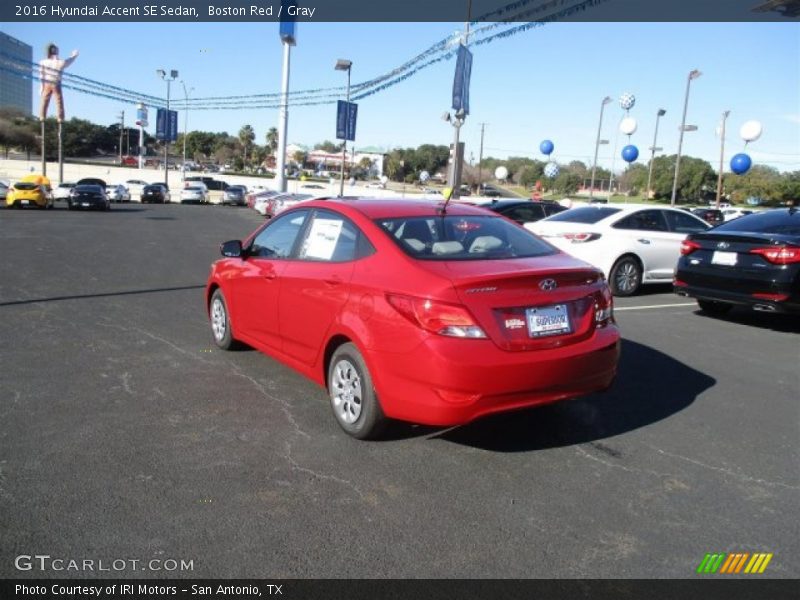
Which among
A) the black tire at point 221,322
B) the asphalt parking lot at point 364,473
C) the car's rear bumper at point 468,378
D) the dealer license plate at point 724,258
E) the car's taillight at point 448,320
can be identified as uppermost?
the dealer license plate at point 724,258

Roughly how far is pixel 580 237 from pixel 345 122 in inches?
1221

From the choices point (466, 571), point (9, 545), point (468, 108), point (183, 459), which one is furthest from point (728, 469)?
point (468, 108)

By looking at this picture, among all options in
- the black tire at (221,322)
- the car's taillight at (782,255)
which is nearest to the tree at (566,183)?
the car's taillight at (782,255)

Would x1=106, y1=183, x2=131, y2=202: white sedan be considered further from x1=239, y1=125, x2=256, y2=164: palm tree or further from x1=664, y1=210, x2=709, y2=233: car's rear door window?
Result: x1=239, y1=125, x2=256, y2=164: palm tree

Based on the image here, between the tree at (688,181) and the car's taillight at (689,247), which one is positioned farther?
the tree at (688,181)

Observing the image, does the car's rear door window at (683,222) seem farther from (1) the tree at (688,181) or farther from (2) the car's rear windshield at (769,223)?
(1) the tree at (688,181)

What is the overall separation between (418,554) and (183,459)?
5.50 ft

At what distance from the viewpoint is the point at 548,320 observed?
3.91 m

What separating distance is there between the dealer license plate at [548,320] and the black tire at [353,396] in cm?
105

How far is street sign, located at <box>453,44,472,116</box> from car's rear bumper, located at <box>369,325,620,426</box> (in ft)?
49.8

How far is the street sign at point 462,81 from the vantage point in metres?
18.0

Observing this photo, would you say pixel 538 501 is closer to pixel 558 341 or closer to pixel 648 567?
pixel 648 567

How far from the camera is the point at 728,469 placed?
4039mm

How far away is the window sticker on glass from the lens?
4672 millimetres
